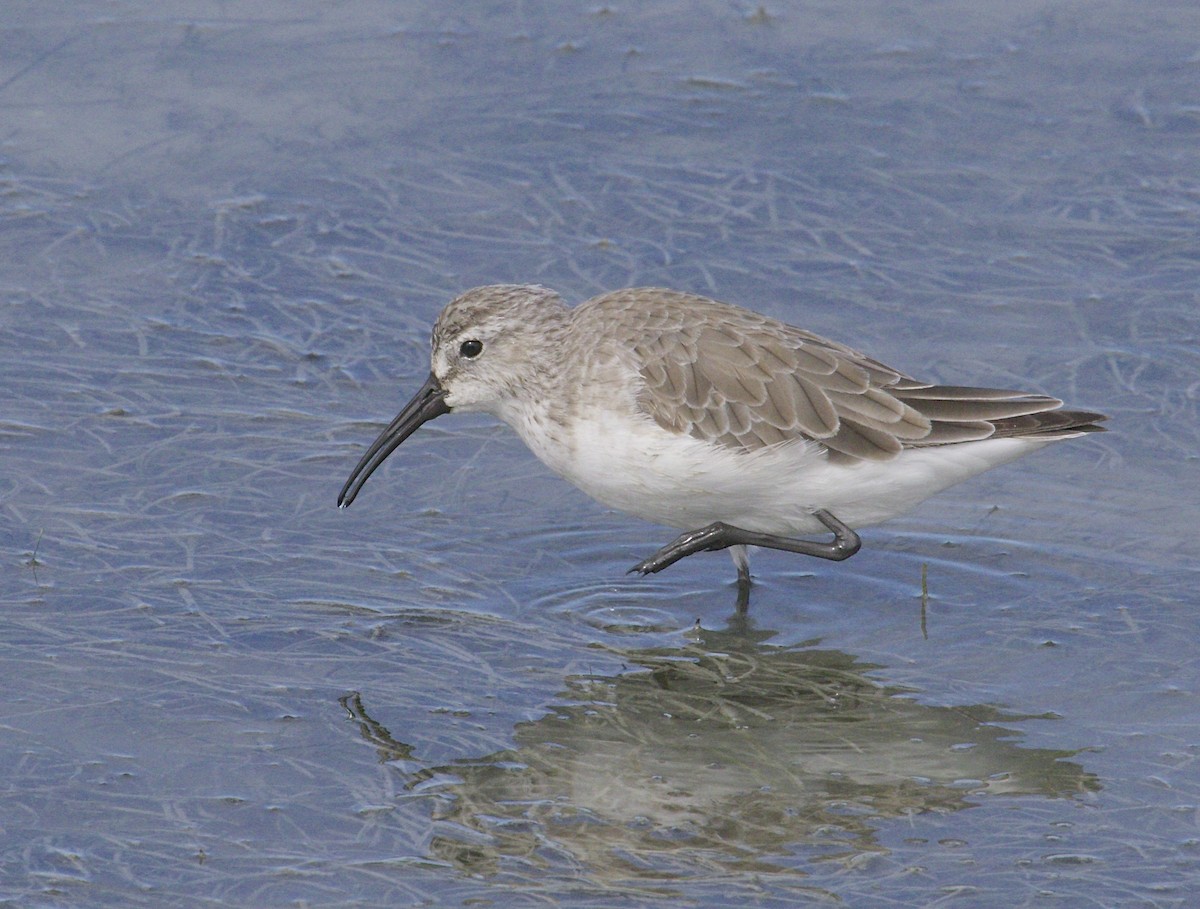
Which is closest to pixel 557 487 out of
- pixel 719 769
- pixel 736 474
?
pixel 736 474

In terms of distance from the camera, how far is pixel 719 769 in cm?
725

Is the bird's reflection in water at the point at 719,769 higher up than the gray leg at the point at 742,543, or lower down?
lower down

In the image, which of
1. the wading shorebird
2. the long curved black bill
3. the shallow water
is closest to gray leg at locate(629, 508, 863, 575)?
the wading shorebird

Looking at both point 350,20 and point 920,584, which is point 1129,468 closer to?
point 920,584

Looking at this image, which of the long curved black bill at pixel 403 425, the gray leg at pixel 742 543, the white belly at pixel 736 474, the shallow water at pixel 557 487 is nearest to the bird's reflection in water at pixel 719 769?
the shallow water at pixel 557 487

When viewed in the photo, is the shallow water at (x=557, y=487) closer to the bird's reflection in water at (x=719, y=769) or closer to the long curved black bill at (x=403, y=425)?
the bird's reflection in water at (x=719, y=769)

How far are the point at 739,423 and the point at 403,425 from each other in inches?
68.5

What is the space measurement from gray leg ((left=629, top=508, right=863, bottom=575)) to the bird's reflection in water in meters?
0.50

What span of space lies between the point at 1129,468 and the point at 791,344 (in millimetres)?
2123

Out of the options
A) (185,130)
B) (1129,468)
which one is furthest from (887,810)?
(185,130)

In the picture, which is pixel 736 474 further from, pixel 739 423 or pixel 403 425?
pixel 403 425

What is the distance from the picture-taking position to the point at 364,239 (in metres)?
11.9

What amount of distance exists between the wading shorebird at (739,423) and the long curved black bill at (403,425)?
369 mm

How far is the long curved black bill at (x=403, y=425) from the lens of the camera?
29.8ft
